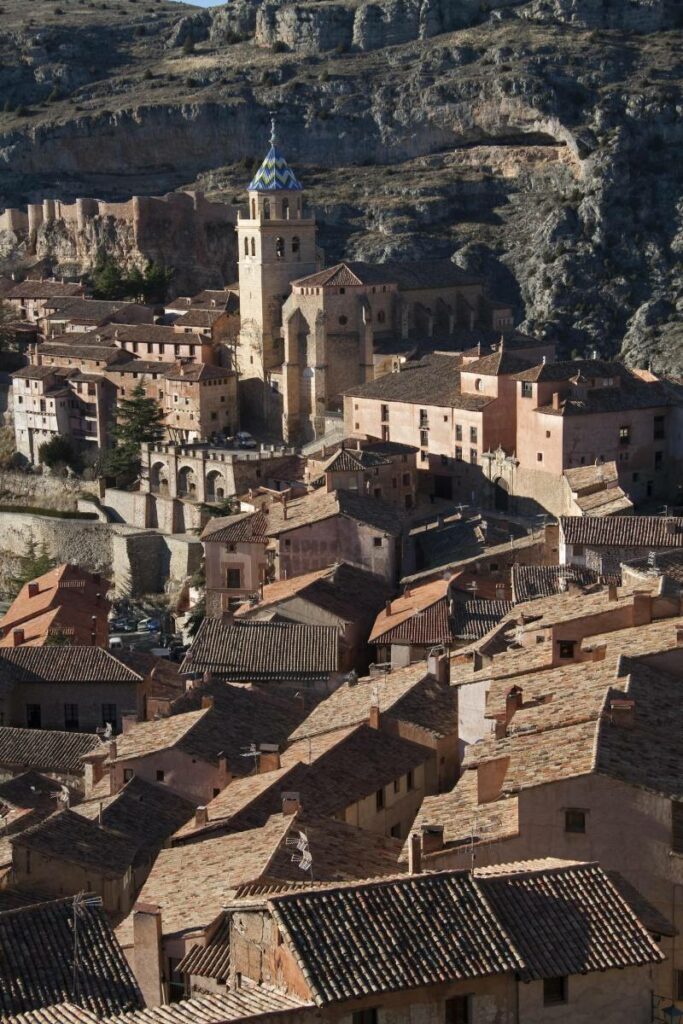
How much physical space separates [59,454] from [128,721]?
30.6 m

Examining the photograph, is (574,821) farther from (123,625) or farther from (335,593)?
(123,625)

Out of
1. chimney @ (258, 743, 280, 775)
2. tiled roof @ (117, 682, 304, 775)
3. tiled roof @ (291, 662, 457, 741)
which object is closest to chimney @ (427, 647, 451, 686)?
tiled roof @ (291, 662, 457, 741)

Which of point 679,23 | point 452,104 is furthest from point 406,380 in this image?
point 679,23

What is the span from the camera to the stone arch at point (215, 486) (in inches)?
2232

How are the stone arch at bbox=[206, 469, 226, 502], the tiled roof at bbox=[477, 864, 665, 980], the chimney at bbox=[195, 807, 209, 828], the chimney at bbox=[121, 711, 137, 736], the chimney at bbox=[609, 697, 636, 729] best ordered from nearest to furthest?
the tiled roof at bbox=[477, 864, 665, 980], the chimney at bbox=[609, 697, 636, 729], the chimney at bbox=[195, 807, 209, 828], the chimney at bbox=[121, 711, 137, 736], the stone arch at bbox=[206, 469, 226, 502]

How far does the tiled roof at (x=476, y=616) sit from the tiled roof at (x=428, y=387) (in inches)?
541

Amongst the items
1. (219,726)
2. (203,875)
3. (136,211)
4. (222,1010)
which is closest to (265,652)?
(219,726)

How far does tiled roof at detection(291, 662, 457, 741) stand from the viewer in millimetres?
30875

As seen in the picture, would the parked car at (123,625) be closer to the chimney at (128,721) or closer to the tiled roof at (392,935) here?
the chimney at (128,721)

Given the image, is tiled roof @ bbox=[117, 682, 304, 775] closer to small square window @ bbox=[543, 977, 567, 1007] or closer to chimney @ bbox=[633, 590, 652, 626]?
chimney @ bbox=[633, 590, 652, 626]

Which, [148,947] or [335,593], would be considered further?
[335,593]

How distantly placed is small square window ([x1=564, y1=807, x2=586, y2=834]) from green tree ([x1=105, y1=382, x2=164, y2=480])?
38802 millimetres

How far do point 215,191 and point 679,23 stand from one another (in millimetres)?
21180

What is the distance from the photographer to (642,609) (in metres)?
30.4
